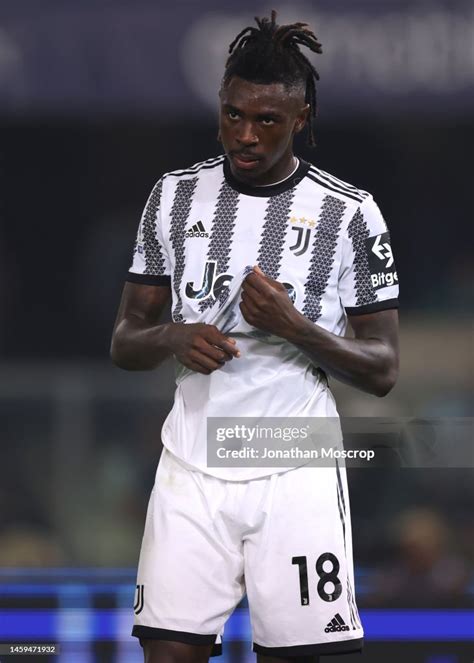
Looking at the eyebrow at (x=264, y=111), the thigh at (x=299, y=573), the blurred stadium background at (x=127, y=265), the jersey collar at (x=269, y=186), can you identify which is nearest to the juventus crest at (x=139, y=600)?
the thigh at (x=299, y=573)

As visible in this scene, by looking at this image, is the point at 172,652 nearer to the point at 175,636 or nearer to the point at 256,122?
the point at 175,636

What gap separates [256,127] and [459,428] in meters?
1.41

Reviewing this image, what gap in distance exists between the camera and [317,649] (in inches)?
80.4

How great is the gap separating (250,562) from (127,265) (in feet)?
5.40

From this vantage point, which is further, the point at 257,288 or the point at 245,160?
the point at 245,160

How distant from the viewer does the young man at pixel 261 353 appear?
6.65 ft

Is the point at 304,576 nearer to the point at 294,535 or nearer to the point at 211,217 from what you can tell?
the point at 294,535

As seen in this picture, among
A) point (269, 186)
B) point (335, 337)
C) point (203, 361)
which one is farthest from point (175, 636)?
point (269, 186)

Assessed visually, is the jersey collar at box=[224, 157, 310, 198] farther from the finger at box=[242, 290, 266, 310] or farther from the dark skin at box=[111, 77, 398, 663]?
the finger at box=[242, 290, 266, 310]

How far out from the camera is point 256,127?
2.06 meters

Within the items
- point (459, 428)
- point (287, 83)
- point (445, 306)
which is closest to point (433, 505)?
point (459, 428)

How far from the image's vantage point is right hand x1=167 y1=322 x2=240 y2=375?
199cm

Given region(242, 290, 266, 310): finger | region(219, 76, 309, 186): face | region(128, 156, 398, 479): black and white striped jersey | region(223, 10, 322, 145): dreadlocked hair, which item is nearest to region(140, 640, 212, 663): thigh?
region(128, 156, 398, 479): black and white striped jersey

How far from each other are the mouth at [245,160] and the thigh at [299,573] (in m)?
0.51
